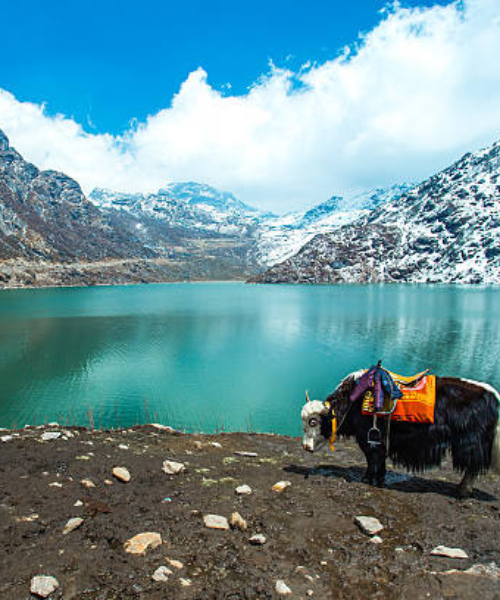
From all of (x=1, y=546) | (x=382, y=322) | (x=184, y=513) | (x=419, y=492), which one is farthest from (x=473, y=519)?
(x=382, y=322)

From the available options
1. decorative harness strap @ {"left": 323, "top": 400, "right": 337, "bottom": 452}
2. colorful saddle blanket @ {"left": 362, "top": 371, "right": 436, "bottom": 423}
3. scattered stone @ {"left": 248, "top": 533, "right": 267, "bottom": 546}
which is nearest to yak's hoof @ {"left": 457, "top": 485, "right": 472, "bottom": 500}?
colorful saddle blanket @ {"left": 362, "top": 371, "right": 436, "bottom": 423}

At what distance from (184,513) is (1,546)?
2.71 metres

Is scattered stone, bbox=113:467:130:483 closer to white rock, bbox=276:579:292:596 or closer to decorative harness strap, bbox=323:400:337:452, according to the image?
white rock, bbox=276:579:292:596

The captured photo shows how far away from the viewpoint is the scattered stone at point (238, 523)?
6.39m

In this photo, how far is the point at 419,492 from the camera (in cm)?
850

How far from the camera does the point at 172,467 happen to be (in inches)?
344

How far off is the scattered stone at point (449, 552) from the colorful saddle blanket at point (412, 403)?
117 inches

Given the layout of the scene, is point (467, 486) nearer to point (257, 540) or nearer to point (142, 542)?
point (257, 540)

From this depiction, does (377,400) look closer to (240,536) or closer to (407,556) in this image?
(407,556)

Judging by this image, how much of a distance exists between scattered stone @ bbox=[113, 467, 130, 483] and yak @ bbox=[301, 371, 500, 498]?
4.08m

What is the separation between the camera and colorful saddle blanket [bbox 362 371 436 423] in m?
8.56

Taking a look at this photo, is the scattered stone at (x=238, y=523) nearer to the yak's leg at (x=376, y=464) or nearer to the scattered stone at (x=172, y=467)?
the scattered stone at (x=172, y=467)

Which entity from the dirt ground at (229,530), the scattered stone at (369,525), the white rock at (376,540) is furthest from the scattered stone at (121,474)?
the white rock at (376,540)

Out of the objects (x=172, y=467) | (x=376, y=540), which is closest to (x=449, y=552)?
(x=376, y=540)
